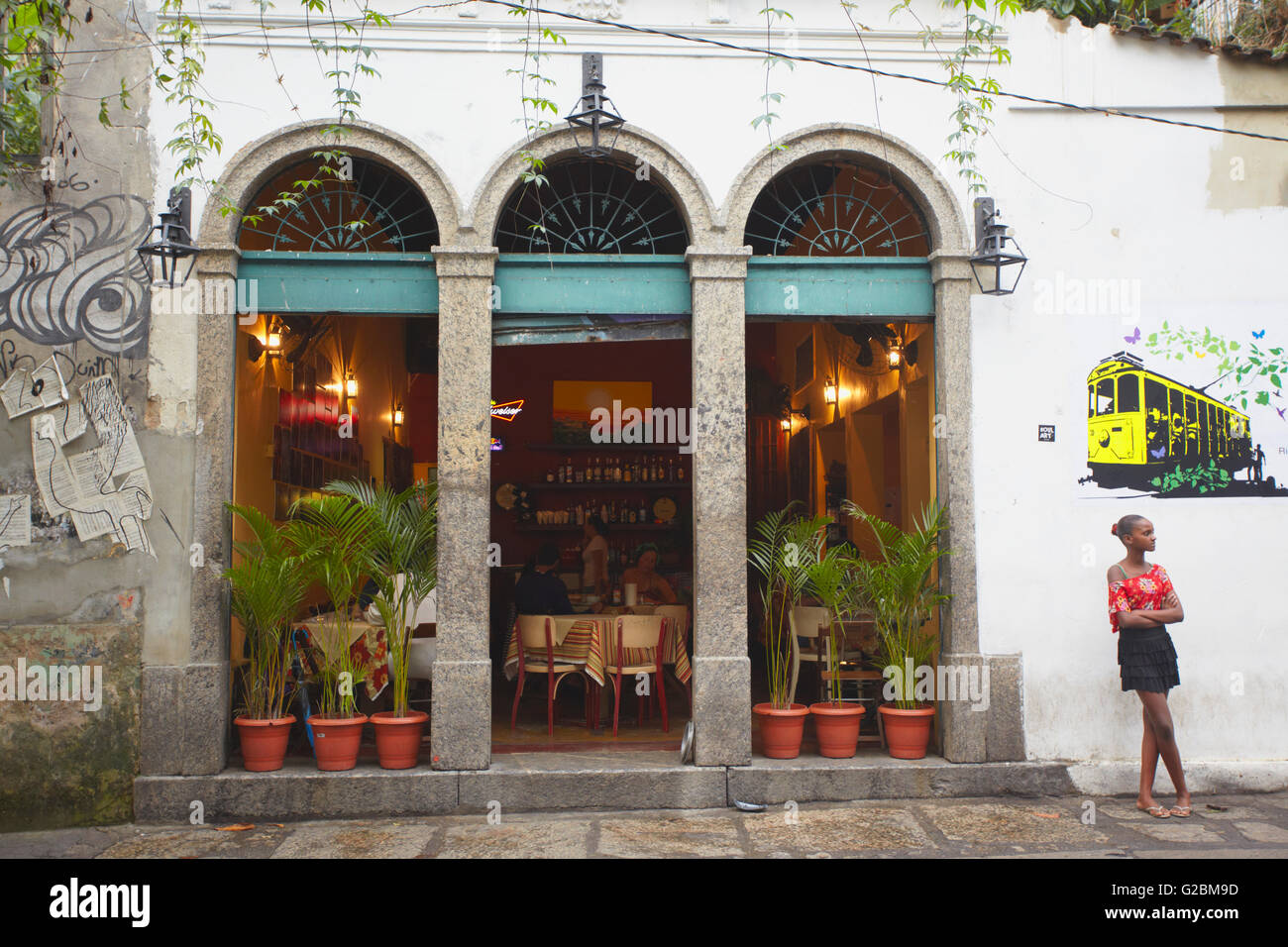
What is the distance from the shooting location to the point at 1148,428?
6648 millimetres

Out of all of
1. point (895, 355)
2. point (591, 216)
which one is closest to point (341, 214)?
point (591, 216)

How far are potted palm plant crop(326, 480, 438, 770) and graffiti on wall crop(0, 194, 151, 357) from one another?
160 cm

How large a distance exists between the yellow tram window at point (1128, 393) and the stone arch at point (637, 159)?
2.78m

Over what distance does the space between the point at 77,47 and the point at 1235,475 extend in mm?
7606

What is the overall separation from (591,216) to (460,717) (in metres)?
3.17

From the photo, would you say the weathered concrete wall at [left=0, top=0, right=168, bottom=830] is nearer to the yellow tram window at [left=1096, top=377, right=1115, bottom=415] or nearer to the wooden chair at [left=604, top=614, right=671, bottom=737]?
the wooden chair at [left=604, top=614, right=671, bottom=737]

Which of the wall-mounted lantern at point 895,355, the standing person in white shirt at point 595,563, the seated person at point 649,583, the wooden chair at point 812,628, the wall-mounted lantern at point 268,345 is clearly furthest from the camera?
the standing person in white shirt at point 595,563

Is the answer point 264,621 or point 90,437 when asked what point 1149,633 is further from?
point 90,437

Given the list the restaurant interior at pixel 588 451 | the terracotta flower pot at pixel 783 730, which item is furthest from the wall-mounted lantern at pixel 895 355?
the terracotta flower pot at pixel 783 730

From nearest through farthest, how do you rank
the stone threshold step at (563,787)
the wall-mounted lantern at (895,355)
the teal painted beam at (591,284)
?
the stone threshold step at (563,787)
the teal painted beam at (591,284)
the wall-mounted lantern at (895,355)

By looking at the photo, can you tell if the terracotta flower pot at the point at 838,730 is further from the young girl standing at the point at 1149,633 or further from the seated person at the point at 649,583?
the seated person at the point at 649,583

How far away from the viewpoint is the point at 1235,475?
669 cm

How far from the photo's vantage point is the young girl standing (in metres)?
5.88

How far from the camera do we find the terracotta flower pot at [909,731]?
644 cm
